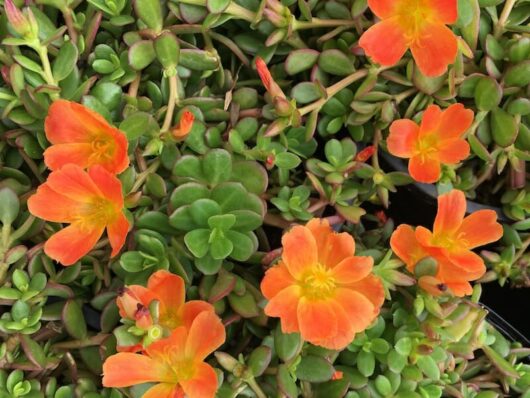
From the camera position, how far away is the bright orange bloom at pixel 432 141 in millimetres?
1088

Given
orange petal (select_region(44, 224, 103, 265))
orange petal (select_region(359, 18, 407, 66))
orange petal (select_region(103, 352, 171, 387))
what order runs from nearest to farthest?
orange petal (select_region(103, 352, 171, 387)) → orange petal (select_region(44, 224, 103, 265)) → orange petal (select_region(359, 18, 407, 66))

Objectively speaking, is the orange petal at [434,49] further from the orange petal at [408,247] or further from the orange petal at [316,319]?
the orange petal at [316,319]

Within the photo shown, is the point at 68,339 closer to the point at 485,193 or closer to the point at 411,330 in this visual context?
the point at 411,330

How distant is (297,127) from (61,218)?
0.43 meters

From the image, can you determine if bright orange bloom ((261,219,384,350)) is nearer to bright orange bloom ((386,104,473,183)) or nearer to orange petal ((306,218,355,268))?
orange petal ((306,218,355,268))

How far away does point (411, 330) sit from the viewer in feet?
3.45

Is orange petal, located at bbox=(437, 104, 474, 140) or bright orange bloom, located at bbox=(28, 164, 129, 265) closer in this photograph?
bright orange bloom, located at bbox=(28, 164, 129, 265)

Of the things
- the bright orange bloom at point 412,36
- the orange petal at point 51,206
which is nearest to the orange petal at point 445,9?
the bright orange bloom at point 412,36

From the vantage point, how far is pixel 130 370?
2.80 feet

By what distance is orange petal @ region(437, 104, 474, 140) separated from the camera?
1.09 m

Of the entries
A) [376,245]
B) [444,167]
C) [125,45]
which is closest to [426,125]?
[444,167]

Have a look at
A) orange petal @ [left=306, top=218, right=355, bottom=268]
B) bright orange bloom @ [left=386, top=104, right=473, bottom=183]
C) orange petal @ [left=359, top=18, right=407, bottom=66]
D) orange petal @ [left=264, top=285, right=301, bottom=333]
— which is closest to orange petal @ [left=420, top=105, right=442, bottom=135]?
bright orange bloom @ [left=386, top=104, right=473, bottom=183]

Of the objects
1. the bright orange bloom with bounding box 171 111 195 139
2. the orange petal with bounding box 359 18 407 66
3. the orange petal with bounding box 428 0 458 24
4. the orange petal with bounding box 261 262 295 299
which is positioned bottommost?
the orange petal with bounding box 261 262 295 299

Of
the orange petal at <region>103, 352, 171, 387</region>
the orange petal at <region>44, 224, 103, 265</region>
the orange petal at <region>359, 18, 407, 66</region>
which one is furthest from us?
the orange petal at <region>359, 18, 407, 66</region>
